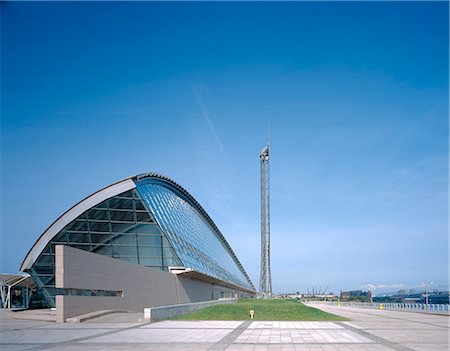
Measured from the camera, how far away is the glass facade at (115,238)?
33.8 m

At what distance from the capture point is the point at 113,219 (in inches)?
1407

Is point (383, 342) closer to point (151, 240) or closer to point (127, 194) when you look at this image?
point (151, 240)

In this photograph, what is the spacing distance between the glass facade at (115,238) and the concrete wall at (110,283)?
2463 millimetres

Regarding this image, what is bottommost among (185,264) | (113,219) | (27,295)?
(27,295)

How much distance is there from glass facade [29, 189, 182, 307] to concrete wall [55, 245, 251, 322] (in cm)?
246

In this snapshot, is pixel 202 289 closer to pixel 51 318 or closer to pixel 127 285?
pixel 127 285

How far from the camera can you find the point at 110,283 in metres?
28.7

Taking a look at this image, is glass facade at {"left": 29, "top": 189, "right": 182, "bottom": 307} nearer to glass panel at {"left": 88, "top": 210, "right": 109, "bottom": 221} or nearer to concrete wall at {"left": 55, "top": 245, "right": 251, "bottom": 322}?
glass panel at {"left": 88, "top": 210, "right": 109, "bottom": 221}

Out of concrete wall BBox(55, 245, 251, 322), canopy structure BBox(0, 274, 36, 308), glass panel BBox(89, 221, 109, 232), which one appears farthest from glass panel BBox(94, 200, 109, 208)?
canopy structure BBox(0, 274, 36, 308)

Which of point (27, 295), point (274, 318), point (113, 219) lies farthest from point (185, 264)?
point (27, 295)

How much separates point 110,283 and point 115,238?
7.73 metres

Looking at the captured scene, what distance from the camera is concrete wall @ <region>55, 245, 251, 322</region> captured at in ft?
79.7

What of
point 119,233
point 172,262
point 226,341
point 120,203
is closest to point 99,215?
point 120,203

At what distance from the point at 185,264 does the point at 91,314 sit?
11.9 meters
